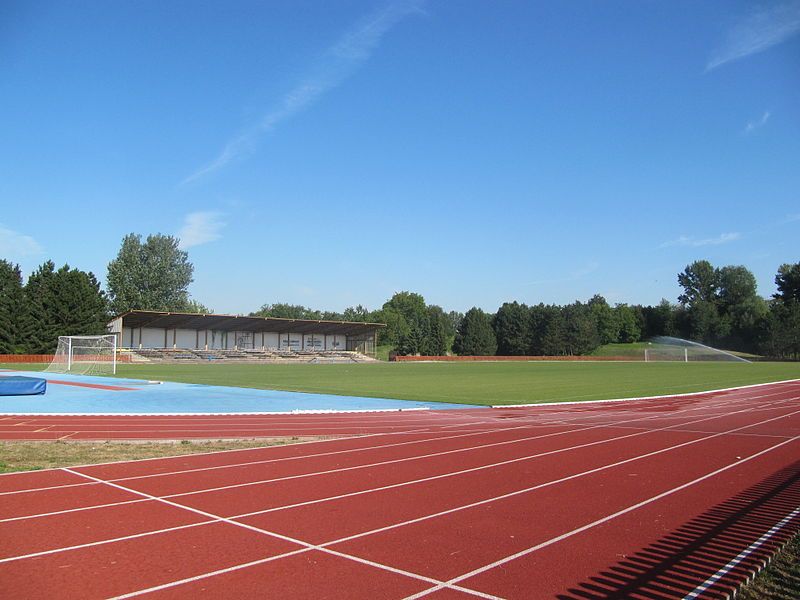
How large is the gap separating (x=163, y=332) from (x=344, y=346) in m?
28.9

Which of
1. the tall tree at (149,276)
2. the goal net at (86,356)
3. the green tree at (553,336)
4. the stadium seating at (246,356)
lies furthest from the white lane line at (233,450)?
the green tree at (553,336)

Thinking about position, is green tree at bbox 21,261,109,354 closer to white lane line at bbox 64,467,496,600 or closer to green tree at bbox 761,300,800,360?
white lane line at bbox 64,467,496,600

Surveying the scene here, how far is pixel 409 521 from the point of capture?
22.6 feet

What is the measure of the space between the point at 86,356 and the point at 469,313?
8323 cm

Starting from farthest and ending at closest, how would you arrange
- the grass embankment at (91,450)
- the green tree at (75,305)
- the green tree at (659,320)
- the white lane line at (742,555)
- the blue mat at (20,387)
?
the green tree at (659,320)
the green tree at (75,305)
the blue mat at (20,387)
the grass embankment at (91,450)
the white lane line at (742,555)

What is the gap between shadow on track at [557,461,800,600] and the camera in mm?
Result: 4930

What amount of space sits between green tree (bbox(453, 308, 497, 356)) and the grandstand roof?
86.1ft

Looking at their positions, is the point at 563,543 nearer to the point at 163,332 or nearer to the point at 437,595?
the point at 437,595

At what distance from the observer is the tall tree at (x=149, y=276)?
3688 inches

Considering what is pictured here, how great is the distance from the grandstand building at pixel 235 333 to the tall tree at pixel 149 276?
1444 cm

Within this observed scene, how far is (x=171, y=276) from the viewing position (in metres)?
96.4

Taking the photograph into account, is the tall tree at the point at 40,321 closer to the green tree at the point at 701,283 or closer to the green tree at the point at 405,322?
the green tree at the point at 405,322

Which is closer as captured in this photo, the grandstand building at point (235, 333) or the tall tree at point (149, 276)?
the grandstand building at point (235, 333)

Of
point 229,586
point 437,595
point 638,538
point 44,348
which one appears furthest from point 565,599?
point 44,348
